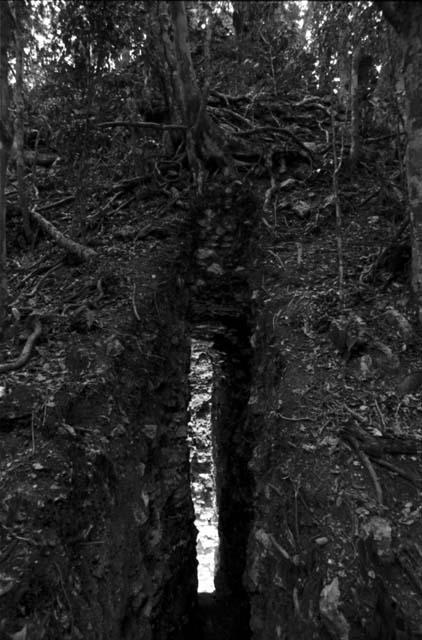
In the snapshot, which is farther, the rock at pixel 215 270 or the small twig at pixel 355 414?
the rock at pixel 215 270

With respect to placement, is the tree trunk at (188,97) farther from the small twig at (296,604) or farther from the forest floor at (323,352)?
the small twig at (296,604)

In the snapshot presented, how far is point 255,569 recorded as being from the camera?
4172mm

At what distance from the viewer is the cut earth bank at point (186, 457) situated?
10.1ft

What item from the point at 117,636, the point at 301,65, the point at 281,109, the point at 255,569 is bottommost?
the point at 117,636

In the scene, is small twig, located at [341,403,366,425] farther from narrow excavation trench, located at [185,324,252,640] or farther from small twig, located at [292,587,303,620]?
narrow excavation trench, located at [185,324,252,640]

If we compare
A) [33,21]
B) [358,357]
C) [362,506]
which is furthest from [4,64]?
[362,506]

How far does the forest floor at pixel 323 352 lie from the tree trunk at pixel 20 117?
23.8 inches

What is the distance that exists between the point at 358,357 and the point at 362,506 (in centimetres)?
153

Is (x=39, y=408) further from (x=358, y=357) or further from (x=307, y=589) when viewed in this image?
(x=358, y=357)

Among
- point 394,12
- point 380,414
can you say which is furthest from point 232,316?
point 394,12

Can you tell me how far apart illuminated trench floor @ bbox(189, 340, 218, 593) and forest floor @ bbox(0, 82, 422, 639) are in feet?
23.4

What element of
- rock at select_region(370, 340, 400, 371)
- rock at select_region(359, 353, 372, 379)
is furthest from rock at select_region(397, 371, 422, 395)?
rock at select_region(359, 353, 372, 379)

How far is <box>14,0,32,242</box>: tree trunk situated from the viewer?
5.02 meters

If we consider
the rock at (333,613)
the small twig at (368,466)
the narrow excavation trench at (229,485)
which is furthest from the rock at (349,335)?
the narrow excavation trench at (229,485)
